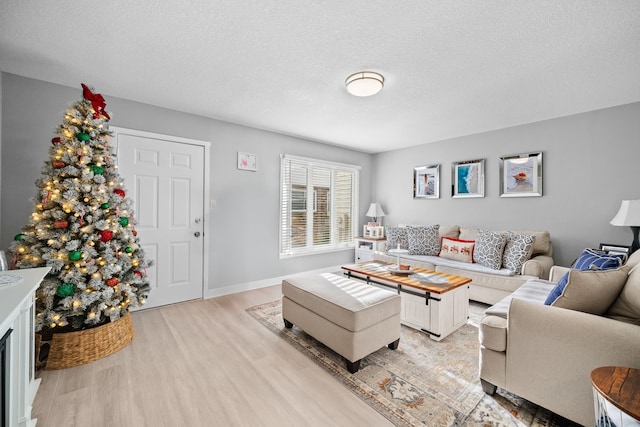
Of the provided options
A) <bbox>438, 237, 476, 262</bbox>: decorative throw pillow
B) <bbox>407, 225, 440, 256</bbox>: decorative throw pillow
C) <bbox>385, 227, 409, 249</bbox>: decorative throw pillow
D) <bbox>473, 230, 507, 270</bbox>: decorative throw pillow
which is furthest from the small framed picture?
<bbox>473, 230, 507, 270</bbox>: decorative throw pillow

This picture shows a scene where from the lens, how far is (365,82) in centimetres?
232

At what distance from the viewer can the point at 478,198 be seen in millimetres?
4152

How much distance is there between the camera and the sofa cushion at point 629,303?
1382 mm

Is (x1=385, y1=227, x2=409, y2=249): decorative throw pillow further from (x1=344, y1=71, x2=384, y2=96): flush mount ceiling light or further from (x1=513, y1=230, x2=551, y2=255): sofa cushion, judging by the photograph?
(x1=344, y1=71, x2=384, y2=96): flush mount ceiling light

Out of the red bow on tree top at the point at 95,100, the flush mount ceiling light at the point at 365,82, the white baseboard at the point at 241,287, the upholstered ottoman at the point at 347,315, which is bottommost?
the white baseboard at the point at 241,287

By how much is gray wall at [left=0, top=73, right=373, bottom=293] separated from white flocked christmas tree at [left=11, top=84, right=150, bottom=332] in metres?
0.59

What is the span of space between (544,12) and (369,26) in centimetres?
106

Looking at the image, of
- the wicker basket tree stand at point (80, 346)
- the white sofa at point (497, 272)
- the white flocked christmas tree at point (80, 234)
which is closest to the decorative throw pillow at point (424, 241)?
the white sofa at point (497, 272)

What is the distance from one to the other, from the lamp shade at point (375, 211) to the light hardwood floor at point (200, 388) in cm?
336

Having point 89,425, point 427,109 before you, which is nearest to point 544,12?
point 427,109

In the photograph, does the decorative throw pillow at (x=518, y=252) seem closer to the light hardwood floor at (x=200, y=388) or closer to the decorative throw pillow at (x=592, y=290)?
the decorative throw pillow at (x=592, y=290)

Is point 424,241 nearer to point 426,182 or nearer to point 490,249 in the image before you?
point 490,249

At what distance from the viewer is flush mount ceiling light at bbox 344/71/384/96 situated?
7.58 feet

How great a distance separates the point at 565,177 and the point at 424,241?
1.93 meters
